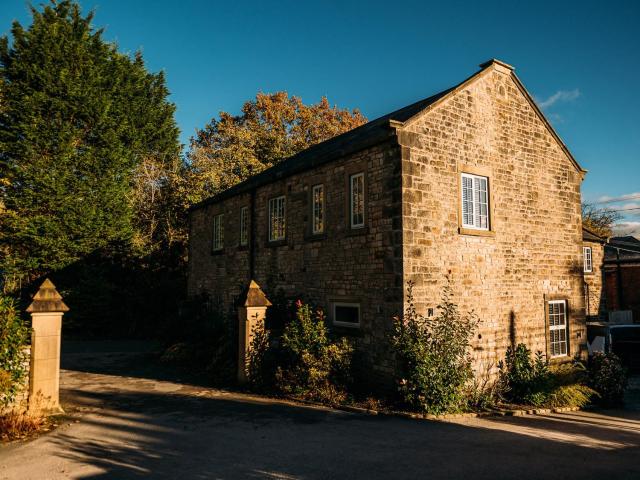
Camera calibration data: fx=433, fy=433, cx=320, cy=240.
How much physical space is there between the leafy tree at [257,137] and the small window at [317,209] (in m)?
15.3

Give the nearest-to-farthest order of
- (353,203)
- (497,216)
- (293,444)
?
(293,444) < (353,203) < (497,216)

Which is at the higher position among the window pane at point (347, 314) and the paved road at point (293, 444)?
the window pane at point (347, 314)

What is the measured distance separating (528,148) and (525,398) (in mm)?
7432

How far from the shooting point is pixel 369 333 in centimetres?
1106

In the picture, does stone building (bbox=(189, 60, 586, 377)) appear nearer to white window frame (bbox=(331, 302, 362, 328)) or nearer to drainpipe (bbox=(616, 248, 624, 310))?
white window frame (bbox=(331, 302, 362, 328))

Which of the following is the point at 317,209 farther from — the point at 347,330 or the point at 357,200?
the point at 347,330

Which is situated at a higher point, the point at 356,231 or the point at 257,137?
the point at 257,137

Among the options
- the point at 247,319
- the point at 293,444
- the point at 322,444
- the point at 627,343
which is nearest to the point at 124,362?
the point at 247,319

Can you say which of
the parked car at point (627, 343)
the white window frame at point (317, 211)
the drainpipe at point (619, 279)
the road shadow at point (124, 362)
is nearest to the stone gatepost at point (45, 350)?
the road shadow at point (124, 362)

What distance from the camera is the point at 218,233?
20.5 m

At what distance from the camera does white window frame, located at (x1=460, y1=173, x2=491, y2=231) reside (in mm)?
11820

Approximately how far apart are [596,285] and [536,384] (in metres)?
18.3

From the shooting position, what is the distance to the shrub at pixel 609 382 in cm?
1248

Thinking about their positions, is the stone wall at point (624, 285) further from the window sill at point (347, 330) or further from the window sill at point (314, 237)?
the window sill at point (347, 330)
